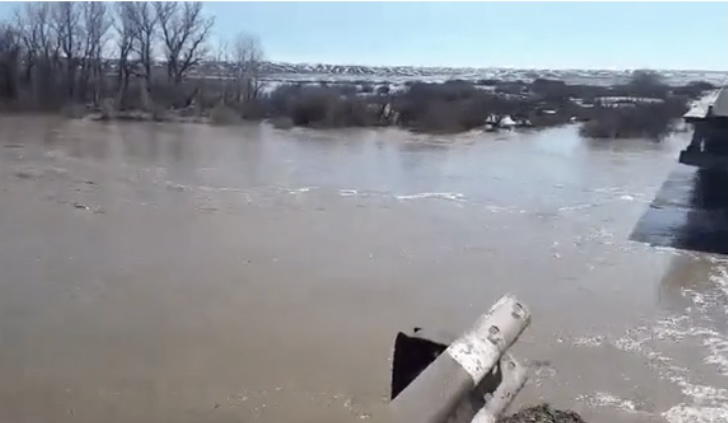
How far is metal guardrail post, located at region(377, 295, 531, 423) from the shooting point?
1072 millimetres

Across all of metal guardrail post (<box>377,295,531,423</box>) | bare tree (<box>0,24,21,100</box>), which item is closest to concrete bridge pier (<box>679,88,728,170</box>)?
metal guardrail post (<box>377,295,531,423</box>)

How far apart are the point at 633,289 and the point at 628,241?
2.61m

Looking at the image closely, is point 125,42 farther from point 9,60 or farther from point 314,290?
point 314,290

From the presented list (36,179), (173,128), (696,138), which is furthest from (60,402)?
(173,128)

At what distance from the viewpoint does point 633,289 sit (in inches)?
359

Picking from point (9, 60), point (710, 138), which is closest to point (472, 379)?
point (710, 138)

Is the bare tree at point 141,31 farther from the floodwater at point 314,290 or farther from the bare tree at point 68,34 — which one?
the floodwater at point 314,290

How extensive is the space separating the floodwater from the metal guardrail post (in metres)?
0.29

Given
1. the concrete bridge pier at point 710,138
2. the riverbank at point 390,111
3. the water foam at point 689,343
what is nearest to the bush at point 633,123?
the riverbank at point 390,111

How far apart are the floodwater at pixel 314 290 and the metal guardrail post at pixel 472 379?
29 cm

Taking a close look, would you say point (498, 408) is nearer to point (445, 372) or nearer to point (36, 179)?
point (445, 372)

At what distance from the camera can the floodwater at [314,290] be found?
6121 mm

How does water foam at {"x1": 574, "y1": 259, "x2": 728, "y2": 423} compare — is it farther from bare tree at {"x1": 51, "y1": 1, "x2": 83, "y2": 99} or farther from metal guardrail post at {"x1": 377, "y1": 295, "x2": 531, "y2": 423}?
bare tree at {"x1": 51, "y1": 1, "x2": 83, "y2": 99}

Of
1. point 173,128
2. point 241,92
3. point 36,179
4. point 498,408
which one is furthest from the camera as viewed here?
point 241,92
